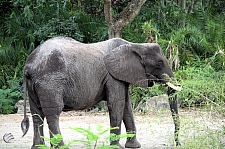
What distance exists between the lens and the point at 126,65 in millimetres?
7887

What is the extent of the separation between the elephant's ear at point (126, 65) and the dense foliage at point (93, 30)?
603cm

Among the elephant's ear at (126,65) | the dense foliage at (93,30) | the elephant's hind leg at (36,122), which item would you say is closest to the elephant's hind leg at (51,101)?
the elephant's hind leg at (36,122)

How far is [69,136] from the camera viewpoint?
9.59 m

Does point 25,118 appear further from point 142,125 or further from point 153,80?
point 142,125

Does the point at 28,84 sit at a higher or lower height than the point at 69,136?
higher

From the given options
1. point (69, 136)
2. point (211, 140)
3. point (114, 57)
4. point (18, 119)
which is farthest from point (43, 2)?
point (211, 140)

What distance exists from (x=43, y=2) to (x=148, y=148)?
34.5 ft

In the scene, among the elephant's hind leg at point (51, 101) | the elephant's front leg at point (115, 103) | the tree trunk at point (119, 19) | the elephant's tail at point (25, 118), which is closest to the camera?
the elephant's hind leg at point (51, 101)

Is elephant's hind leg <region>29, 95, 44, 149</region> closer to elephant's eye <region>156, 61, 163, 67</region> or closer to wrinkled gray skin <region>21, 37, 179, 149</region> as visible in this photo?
wrinkled gray skin <region>21, 37, 179, 149</region>

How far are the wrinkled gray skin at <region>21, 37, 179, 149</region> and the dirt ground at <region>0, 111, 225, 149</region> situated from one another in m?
0.54

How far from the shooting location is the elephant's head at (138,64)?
7.77 meters

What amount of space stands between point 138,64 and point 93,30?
29.5ft

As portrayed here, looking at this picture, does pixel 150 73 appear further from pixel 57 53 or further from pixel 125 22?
pixel 125 22

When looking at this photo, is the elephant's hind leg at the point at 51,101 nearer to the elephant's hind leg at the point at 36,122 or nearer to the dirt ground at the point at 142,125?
the elephant's hind leg at the point at 36,122
